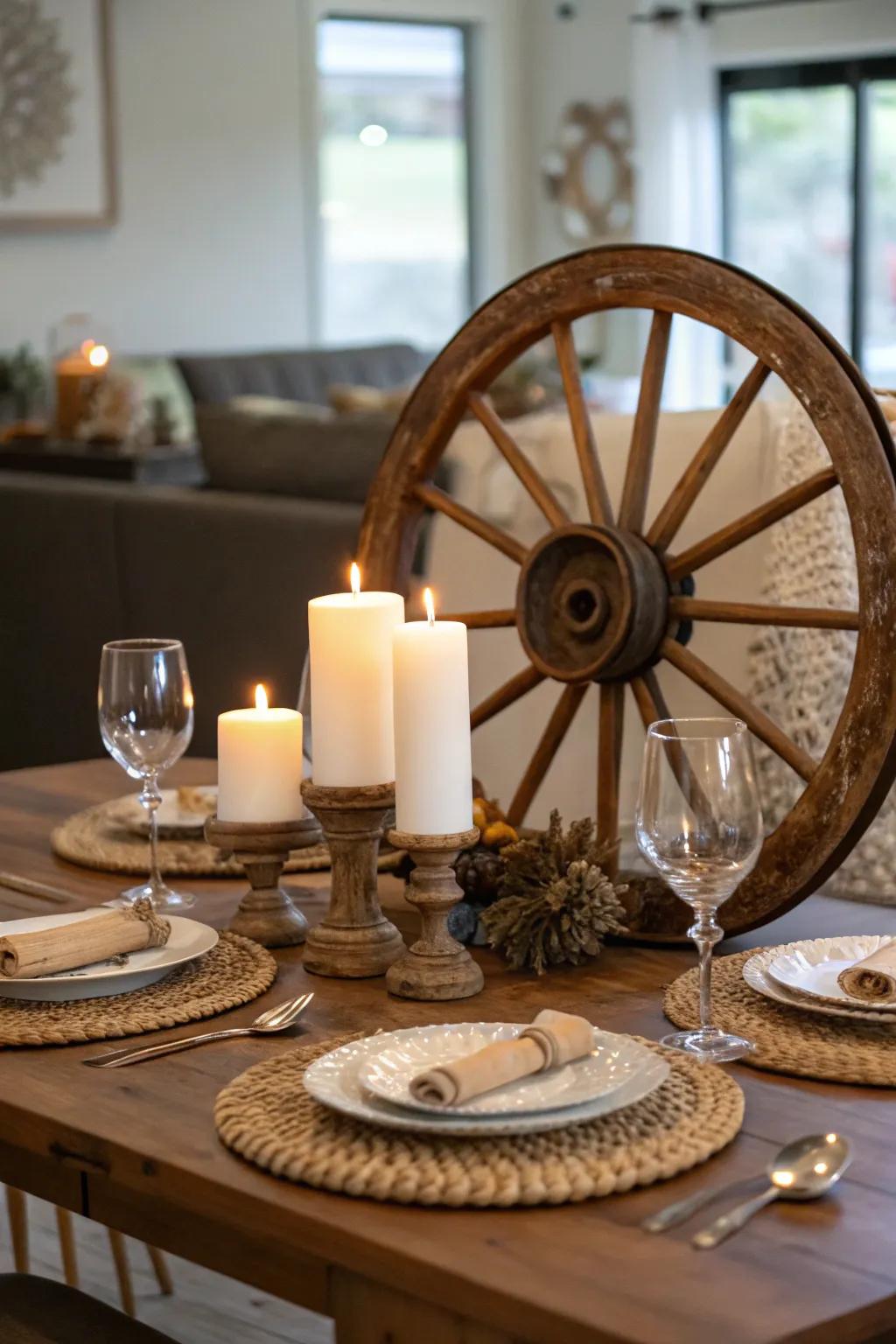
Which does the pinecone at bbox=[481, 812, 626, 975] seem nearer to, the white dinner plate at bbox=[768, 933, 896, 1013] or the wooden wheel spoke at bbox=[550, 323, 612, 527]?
the white dinner plate at bbox=[768, 933, 896, 1013]

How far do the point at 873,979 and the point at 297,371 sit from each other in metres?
6.39

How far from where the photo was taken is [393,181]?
8.31 meters

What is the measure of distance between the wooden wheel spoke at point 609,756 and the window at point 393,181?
22.4 feet

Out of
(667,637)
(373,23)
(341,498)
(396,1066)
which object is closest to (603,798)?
(667,637)

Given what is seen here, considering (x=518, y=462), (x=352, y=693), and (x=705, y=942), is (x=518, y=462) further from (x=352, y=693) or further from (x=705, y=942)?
(x=705, y=942)

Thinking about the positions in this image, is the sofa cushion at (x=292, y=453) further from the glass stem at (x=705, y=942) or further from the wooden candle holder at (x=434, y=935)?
the glass stem at (x=705, y=942)

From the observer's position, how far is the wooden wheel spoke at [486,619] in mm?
1483

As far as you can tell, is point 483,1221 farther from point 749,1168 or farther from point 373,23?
point 373,23

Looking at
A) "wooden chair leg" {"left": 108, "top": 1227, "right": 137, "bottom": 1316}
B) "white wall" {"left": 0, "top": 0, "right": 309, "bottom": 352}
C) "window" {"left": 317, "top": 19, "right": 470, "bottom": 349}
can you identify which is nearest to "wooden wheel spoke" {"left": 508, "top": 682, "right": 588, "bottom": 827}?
"wooden chair leg" {"left": 108, "top": 1227, "right": 137, "bottom": 1316}

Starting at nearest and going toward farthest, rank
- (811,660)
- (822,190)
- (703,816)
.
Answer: (703,816) < (811,660) < (822,190)

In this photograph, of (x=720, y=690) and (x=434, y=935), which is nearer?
(x=434, y=935)

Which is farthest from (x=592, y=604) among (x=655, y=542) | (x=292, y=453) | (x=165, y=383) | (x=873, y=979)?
(x=165, y=383)

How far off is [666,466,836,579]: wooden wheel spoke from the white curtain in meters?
6.44

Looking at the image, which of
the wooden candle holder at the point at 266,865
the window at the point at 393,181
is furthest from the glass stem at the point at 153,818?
the window at the point at 393,181
